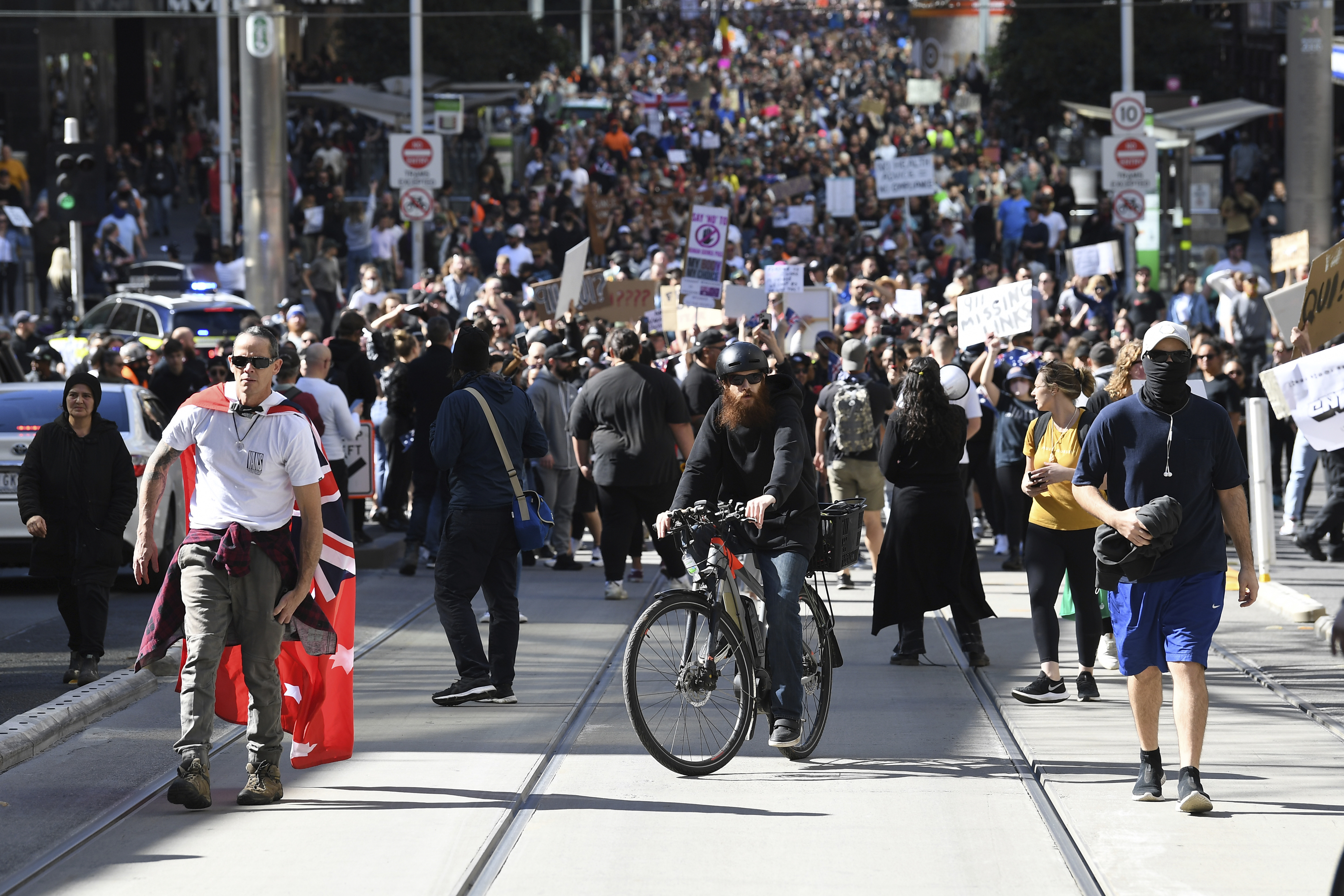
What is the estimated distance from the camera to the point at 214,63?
51.5 m

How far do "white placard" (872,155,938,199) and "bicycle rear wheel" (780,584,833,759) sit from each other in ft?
73.7

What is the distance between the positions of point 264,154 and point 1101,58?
26.7 meters

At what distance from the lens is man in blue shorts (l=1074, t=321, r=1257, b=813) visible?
6.85 metres

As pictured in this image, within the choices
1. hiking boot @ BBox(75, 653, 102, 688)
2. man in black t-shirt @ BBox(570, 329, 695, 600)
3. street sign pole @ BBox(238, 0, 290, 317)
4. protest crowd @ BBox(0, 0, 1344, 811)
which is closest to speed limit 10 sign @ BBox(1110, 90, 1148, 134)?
protest crowd @ BBox(0, 0, 1344, 811)

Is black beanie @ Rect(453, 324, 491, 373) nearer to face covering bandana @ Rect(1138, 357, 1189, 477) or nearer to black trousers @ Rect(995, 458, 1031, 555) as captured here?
face covering bandana @ Rect(1138, 357, 1189, 477)

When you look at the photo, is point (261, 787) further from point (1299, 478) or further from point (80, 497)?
point (1299, 478)

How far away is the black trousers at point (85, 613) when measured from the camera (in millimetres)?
9672

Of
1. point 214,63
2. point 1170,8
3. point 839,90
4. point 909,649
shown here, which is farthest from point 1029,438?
point 839,90

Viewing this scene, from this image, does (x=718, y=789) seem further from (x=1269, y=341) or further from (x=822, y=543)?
(x=1269, y=341)

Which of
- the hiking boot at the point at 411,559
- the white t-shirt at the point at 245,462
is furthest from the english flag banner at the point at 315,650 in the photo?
the hiking boot at the point at 411,559

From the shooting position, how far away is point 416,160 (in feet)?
87.5

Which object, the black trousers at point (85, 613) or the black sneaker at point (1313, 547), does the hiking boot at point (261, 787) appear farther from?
the black sneaker at point (1313, 547)

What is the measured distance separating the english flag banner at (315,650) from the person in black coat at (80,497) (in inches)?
98.3

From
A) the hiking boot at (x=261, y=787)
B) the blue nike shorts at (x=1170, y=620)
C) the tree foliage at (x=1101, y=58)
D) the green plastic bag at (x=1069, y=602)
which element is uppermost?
the tree foliage at (x=1101, y=58)
